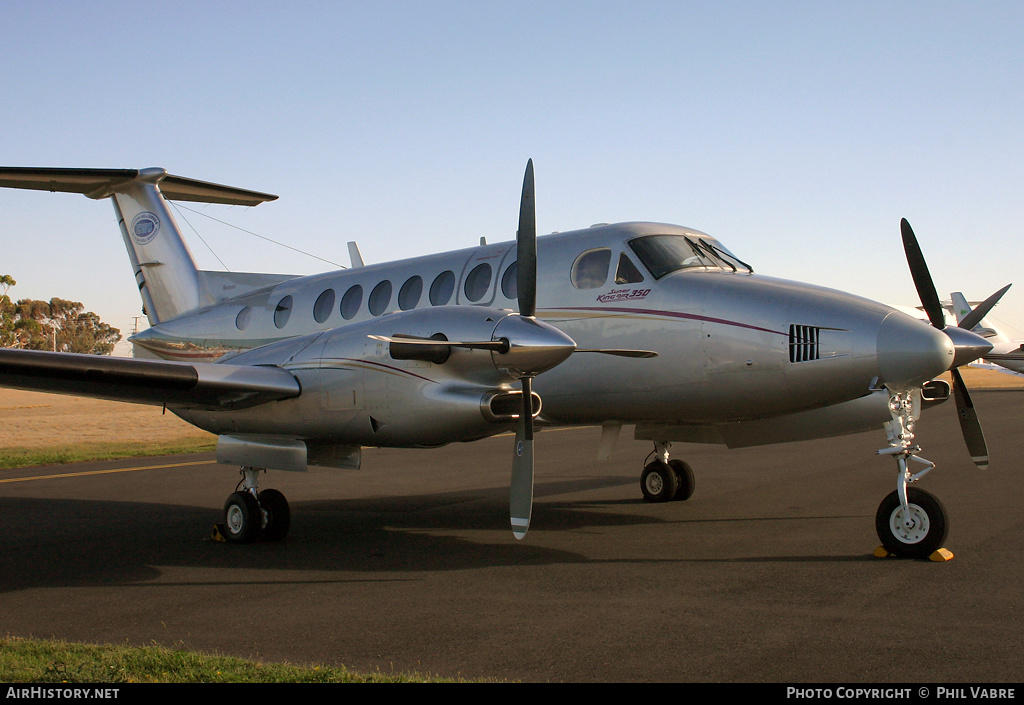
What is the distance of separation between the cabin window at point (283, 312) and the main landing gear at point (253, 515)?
9.34ft

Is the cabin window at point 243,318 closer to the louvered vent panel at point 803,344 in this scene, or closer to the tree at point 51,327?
the louvered vent panel at point 803,344

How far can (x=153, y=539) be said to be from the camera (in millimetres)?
9102

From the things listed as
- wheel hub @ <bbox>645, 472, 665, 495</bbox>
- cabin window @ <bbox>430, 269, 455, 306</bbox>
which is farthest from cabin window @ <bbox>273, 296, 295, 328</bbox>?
wheel hub @ <bbox>645, 472, 665, 495</bbox>

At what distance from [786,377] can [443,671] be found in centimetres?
437

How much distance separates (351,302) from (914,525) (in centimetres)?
685

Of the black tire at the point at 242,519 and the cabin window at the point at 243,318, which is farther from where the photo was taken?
the cabin window at the point at 243,318

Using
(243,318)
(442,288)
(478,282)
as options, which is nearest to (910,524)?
(478,282)

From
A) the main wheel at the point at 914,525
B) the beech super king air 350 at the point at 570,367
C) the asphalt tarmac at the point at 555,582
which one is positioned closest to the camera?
the asphalt tarmac at the point at 555,582

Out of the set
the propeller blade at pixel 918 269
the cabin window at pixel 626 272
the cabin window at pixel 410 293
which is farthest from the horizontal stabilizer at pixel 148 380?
the propeller blade at pixel 918 269

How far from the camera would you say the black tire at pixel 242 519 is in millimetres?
8758

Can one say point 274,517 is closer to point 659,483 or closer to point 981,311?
point 659,483

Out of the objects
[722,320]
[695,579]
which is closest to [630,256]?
[722,320]

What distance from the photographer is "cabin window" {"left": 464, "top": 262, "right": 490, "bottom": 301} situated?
30.6ft

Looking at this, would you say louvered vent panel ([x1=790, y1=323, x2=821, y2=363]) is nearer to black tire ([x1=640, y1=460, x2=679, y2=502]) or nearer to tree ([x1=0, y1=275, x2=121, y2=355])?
black tire ([x1=640, y1=460, x2=679, y2=502])
